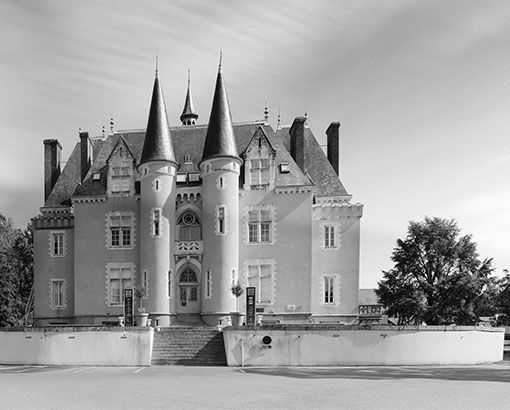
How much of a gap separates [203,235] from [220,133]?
7902mm

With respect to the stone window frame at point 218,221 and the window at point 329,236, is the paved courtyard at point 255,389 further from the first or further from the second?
the window at point 329,236

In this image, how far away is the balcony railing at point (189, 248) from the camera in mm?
34781

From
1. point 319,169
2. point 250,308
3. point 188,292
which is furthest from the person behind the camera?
point 319,169

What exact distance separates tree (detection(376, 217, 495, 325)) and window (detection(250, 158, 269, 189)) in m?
13.8

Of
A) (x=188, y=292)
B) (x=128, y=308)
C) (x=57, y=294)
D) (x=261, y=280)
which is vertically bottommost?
(x=57, y=294)

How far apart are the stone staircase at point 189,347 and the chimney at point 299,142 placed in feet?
52.9

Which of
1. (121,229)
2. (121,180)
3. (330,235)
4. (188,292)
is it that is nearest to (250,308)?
(188,292)

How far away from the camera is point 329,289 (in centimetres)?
3559

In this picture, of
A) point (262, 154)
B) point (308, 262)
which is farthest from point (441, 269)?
point (262, 154)

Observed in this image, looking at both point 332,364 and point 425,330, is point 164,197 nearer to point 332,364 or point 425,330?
point 332,364

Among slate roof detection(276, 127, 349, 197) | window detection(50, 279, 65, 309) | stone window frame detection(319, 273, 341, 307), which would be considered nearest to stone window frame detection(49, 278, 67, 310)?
window detection(50, 279, 65, 309)

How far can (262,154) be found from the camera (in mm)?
36031

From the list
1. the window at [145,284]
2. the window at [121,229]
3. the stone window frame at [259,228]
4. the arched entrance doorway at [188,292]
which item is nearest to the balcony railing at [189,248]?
the arched entrance doorway at [188,292]

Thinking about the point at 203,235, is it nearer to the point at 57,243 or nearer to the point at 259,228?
the point at 259,228
